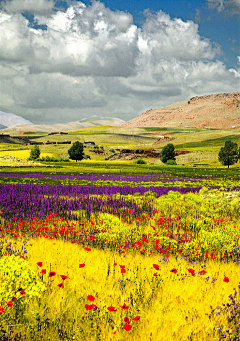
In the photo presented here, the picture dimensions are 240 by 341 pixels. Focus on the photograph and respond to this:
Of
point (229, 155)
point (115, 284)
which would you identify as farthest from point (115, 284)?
point (229, 155)

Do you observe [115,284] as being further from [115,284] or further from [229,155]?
[229,155]

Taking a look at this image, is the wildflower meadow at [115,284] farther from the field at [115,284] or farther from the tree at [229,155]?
the tree at [229,155]

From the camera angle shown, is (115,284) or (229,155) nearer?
(115,284)

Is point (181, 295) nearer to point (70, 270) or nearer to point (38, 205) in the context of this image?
point (70, 270)

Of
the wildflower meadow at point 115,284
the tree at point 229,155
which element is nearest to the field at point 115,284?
the wildflower meadow at point 115,284

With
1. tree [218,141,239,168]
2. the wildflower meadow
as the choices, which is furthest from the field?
tree [218,141,239,168]

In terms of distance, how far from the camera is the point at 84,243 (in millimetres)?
7191

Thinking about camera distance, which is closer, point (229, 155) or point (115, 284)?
point (115, 284)

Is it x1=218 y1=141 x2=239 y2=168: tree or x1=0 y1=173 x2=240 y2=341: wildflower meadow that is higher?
x1=218 y1=141 x2=239 y2=168: tree

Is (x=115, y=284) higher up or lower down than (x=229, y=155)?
lower down

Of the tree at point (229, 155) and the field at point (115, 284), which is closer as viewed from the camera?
the field at point (115, 284)

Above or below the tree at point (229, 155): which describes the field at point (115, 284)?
below

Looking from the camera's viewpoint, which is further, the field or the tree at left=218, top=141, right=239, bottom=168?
the tree at left=218, top=141, right=239, bottom=168

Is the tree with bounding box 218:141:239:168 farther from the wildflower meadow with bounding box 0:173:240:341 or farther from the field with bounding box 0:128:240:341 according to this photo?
the wildflower meadow with bounding box 0:173:240:341
